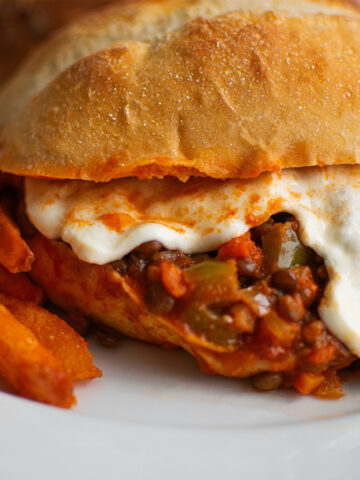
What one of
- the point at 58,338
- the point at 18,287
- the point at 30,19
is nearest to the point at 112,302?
the point at 58,338

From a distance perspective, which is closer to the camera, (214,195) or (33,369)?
(33,369)

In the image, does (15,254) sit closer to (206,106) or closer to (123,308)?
(123,308)

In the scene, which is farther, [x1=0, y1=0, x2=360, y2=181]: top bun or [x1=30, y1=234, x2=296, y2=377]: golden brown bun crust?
[x1=0, y1=0, x2=360, y2=181]: top bun

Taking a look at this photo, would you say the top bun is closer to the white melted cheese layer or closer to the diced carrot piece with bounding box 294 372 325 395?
the white melted cheese layer

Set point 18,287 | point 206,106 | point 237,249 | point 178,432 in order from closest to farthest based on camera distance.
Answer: point 178,432 → point 237,249 → point 206,106 → point 18,287

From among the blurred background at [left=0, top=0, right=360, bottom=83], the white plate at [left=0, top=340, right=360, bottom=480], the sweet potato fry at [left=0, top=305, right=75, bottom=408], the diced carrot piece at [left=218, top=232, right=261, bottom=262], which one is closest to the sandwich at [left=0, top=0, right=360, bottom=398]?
the diced carrot piece at [left=218, top=232, right=261, bottom=262]

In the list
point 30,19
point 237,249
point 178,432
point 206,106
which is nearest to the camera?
point 178,432

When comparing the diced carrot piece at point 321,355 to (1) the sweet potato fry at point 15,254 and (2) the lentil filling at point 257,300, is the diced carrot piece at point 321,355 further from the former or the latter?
(1) the sweet potato fry at point 15,254
